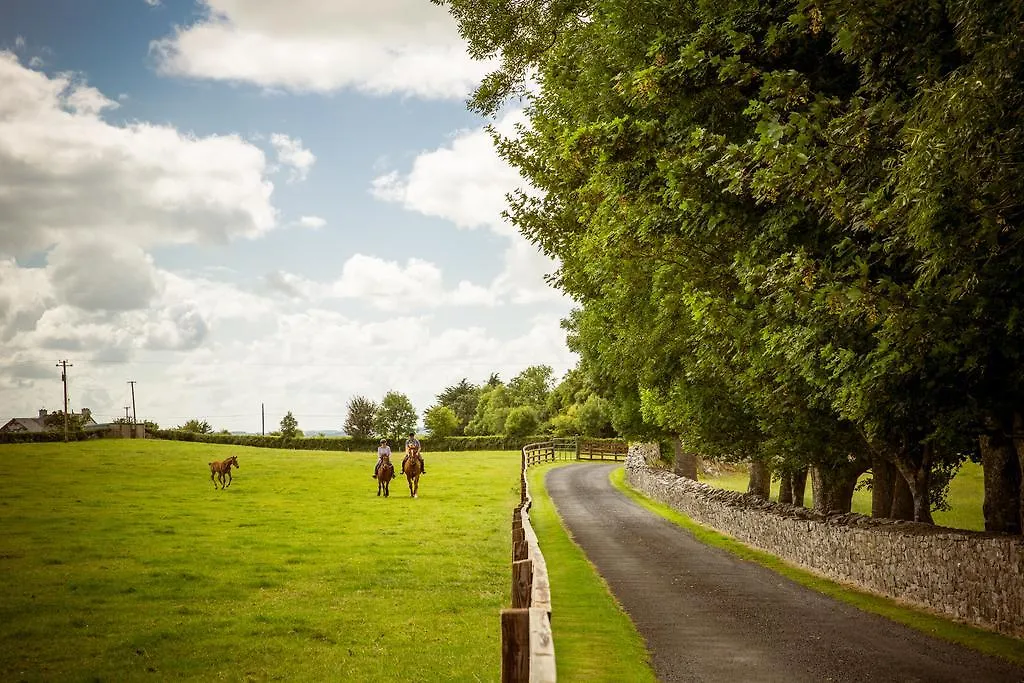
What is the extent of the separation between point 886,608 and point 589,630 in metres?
6.38

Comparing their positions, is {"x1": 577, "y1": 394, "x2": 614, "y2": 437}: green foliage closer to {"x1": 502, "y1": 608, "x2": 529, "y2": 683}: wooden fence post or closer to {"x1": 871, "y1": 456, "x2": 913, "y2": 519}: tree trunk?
{"x1": 871, "y1": 456, "x2": 913, "y2": 519}: tree trunk

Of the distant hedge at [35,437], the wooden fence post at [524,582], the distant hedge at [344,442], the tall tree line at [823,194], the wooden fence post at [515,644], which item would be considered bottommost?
the distant hedge at [344,442]

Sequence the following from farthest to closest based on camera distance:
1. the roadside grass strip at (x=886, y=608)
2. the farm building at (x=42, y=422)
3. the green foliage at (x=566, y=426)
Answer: the farm building at (x=42, y=422), the green foliage at (x=566, y=426), the roadside grass strip at (x=886, y=608)

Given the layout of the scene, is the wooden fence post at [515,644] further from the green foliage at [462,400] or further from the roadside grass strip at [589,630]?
the green foliage at [462,400]

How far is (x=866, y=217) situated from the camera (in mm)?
10469

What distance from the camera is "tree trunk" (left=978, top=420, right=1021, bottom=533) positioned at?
15.9 meters

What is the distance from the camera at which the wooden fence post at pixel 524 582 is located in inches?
312

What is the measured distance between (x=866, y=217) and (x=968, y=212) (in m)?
1.93

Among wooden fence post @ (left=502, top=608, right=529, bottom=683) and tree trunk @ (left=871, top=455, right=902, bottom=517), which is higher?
wooden fence post @ (left=502, top=608, right=529, bottom=683)

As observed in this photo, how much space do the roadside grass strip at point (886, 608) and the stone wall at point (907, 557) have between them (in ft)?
0.91

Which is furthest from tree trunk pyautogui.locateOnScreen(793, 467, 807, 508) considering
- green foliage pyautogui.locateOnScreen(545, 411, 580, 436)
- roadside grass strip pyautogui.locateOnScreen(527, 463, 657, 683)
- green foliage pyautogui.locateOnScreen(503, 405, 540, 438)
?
green foliage pyautogui.locateOnScreen(503, 405, 540, 438)

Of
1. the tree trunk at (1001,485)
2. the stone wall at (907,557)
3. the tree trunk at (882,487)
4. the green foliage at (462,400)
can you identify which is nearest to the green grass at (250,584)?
the stone wall at (907,557)

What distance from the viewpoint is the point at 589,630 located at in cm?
1314

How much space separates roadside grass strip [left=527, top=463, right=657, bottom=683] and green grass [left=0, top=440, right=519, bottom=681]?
3.76ft
